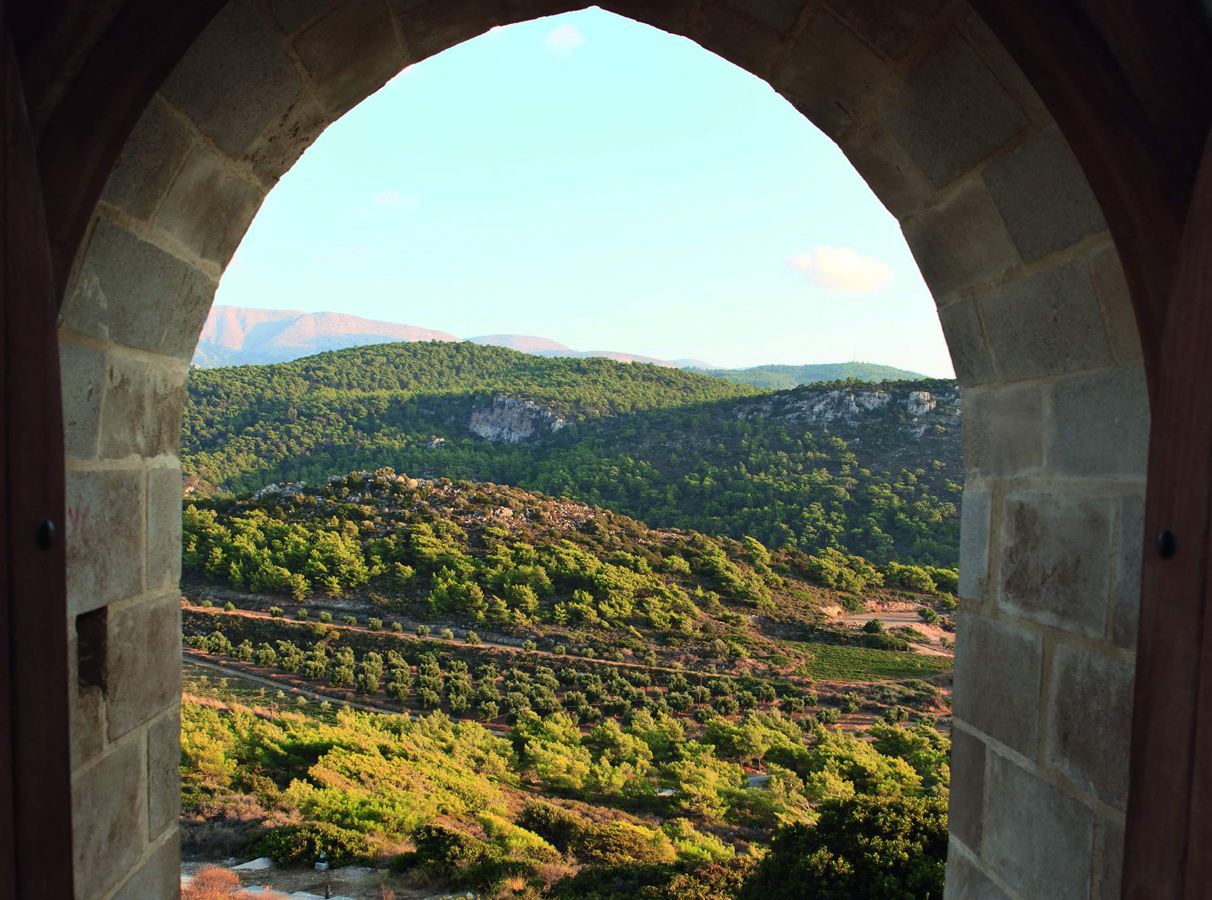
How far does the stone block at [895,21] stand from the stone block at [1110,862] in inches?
61.2

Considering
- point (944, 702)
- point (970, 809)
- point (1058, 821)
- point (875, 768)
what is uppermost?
point (1058, 821)

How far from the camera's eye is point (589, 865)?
834 centimetres

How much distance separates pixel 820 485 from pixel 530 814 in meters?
30.7

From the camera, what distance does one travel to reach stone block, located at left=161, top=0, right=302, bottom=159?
1.39 m

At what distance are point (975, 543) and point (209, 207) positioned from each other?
197 cm

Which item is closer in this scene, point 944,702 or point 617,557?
point 944,702

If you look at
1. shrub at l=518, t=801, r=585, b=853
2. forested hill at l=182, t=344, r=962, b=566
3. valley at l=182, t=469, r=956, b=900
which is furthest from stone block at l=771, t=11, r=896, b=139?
forested hill at l=182, t=344, r=962, b=566

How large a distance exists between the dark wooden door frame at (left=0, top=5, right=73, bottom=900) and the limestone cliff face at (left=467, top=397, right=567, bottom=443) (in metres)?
49.7

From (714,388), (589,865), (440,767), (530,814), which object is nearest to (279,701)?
(440,767)

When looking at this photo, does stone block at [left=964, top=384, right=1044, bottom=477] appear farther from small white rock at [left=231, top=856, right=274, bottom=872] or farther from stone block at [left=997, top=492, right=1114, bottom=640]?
small white rock at [left=231, top=856, right=274, bottom=872]

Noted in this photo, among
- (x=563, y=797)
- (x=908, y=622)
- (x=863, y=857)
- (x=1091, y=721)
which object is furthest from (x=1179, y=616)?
(x=908, y=622)

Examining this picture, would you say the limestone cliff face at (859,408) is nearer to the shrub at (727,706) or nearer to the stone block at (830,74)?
the shrub at (727,706)

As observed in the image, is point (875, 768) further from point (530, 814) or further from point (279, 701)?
point (279, 701)

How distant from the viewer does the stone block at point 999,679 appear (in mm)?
1626
